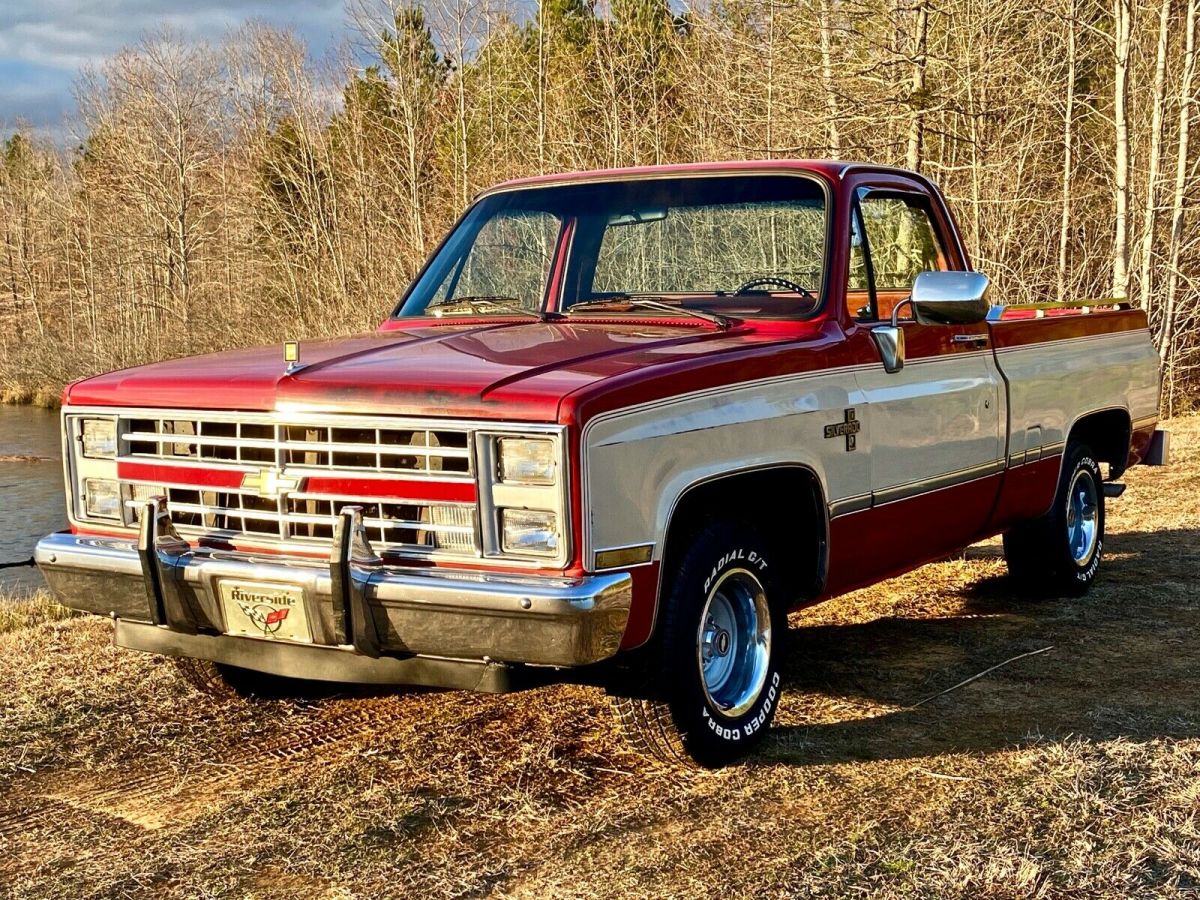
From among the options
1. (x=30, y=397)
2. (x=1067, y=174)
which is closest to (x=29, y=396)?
(x=30, y=397)

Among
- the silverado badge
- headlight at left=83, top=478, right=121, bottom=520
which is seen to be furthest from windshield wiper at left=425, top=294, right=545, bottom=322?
headlight at left=83, top=478, right=121, bottom=520

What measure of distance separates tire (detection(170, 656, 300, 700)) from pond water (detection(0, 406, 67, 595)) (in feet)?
19.3

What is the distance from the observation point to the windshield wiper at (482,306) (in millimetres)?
5301

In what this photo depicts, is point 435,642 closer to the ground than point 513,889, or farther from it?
farther from it

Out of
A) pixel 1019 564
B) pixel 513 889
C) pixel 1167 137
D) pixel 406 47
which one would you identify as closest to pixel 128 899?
pixel 513 889

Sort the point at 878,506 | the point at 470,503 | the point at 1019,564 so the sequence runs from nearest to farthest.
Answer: the point at 470,503, the point at 878,506, the point at 1019,564

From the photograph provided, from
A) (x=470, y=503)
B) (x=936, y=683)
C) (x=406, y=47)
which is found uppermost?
(x=406, y=47)

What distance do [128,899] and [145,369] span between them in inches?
72.2

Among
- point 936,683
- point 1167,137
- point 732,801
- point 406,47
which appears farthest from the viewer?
point 406,47

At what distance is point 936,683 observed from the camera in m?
5.34

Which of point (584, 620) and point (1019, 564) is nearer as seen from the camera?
point (584, 620)

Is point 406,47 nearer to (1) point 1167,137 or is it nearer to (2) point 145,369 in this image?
(1) point 1167,137

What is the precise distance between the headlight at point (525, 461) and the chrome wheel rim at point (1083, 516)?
420 cm

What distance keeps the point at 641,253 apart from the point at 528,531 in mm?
2019
